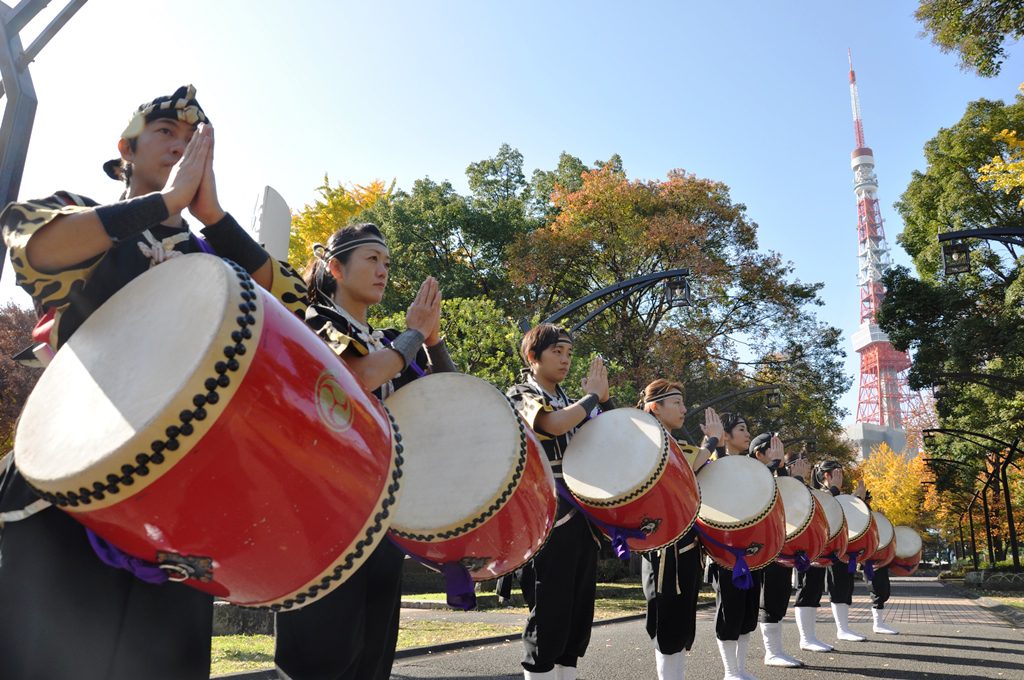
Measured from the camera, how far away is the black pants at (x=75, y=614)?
5.18 feet

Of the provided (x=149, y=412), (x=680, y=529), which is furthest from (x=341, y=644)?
(x=680, y=529)

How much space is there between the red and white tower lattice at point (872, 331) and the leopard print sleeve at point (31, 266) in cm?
11305

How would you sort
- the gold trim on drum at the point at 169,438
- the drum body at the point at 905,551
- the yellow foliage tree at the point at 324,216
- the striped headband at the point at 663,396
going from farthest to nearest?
the yellow foliage tree at the point at 324,216 → the drum body at the point at 905,551 → the striped headband at the point at 663,396 → the gold trim on drum at the point at 169,438

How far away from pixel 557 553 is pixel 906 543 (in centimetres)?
1079

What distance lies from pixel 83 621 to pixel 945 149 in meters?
28.5

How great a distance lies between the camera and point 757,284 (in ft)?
86.0

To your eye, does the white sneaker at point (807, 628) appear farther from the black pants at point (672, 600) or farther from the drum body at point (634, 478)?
the drum body at point (634, 478)

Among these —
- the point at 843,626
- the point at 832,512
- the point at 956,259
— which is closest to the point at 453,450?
the point at 832,512

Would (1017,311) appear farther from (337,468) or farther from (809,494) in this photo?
(337,468)

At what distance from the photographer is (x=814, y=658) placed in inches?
301

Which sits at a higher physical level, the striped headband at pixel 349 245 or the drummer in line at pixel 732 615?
the striped headband at pixel 349 245

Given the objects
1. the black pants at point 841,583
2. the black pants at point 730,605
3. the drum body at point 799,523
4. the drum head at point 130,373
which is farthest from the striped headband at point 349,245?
the black pants at point 841,583

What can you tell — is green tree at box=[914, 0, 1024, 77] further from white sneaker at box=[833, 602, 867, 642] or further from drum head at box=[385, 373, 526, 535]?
drum head at box=[385, 373, 526, 535]

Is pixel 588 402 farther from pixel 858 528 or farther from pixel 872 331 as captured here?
pixel 872 331
